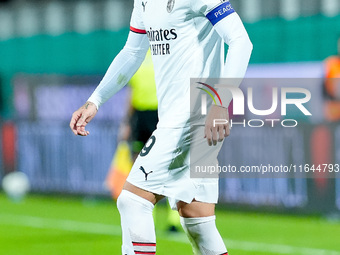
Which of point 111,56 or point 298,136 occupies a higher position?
point 111,56

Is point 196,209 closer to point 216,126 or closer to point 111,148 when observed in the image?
point 216,126

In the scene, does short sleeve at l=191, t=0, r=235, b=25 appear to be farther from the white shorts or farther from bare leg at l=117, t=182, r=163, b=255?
bare leg at l=117, t=182, r=163, b=255

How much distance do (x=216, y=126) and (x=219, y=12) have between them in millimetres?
586

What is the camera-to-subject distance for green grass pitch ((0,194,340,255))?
817 cm

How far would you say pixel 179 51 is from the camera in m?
4.67

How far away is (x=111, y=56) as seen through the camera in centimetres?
1323

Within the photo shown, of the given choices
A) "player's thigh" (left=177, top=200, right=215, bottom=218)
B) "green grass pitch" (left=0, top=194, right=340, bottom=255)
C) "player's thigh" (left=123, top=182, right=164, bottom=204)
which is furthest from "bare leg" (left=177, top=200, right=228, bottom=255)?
"green grass pitch" (left=0, top=194, right=340, bottom=255)

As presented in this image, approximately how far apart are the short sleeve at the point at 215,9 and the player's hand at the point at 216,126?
47 centimetres

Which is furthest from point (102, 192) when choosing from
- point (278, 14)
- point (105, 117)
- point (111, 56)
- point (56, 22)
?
point (56, 22)

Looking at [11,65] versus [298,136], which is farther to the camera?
[11,65]

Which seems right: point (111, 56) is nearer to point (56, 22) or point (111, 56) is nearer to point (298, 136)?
point (298, 136)

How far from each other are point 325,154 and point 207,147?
5.29 m

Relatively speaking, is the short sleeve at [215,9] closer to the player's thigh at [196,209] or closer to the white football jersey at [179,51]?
the white football jersey at [179,51]

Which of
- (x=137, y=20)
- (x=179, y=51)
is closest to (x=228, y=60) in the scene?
(x=179, y=51)
